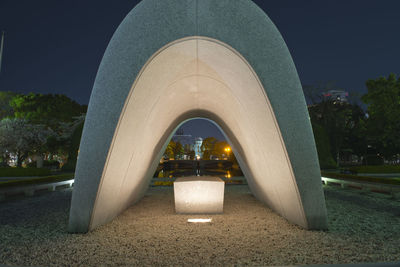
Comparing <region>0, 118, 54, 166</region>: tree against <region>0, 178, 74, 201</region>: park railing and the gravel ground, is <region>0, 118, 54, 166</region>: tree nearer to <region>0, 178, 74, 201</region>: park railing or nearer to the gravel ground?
<region>0, 178, 74, 201</region>: park railing

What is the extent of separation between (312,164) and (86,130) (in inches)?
210

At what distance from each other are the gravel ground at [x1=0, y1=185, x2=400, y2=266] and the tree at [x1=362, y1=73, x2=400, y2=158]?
1455cm

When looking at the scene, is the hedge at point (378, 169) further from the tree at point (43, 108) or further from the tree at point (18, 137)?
the tree at point (43, 108)

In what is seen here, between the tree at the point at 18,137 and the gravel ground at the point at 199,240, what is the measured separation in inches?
787

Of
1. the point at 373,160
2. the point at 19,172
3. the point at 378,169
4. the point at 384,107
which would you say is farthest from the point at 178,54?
the point at 373,160

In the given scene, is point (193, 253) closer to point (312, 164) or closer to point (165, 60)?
point (312, 164)

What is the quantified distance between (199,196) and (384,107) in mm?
19189

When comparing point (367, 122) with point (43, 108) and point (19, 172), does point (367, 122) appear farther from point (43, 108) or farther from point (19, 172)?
point (43, 108)

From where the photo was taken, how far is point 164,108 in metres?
7.90

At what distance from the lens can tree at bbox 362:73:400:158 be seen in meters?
18.0

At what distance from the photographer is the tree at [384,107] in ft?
59.0

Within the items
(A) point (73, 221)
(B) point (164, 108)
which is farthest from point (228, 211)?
(A) point (73, 221)

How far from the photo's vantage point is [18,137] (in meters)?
23.4

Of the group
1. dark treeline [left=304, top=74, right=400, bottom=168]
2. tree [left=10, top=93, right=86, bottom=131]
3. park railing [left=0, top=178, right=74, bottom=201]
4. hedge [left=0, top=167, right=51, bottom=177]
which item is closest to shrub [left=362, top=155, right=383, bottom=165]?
dark treeline [left=304, top=74, right=400, bottom=168]
